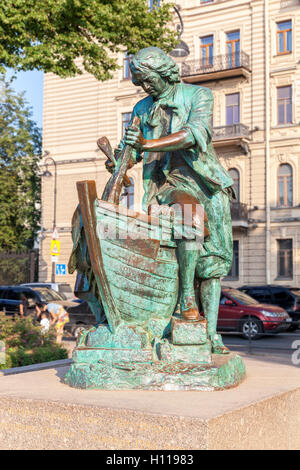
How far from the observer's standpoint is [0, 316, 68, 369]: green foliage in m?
6.98

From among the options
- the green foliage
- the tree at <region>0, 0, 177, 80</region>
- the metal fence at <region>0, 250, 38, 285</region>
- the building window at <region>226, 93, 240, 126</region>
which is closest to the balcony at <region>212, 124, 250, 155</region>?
the building window at <region>226, 93, 240, 126</region>

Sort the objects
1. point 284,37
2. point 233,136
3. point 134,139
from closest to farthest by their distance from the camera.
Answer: point 134,139 → point 284,37 → point 233,136

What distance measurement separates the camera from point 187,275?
3715mm

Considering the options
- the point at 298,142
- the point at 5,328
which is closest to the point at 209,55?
the point at 298,142

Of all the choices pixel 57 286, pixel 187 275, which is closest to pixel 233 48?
pixel 57 286

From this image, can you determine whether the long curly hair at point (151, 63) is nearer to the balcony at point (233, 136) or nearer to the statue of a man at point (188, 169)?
the statue of a man at point (188, 169)

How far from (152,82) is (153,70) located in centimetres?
8

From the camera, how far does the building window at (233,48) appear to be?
28.7 m

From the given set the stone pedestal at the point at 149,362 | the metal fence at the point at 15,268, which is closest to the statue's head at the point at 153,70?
the stone pedestal at the point at 149,362

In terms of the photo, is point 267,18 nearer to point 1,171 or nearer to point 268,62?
point 268,62

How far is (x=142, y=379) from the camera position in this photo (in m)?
3.36

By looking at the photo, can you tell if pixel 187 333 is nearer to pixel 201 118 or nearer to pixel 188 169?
pixel 188 169
